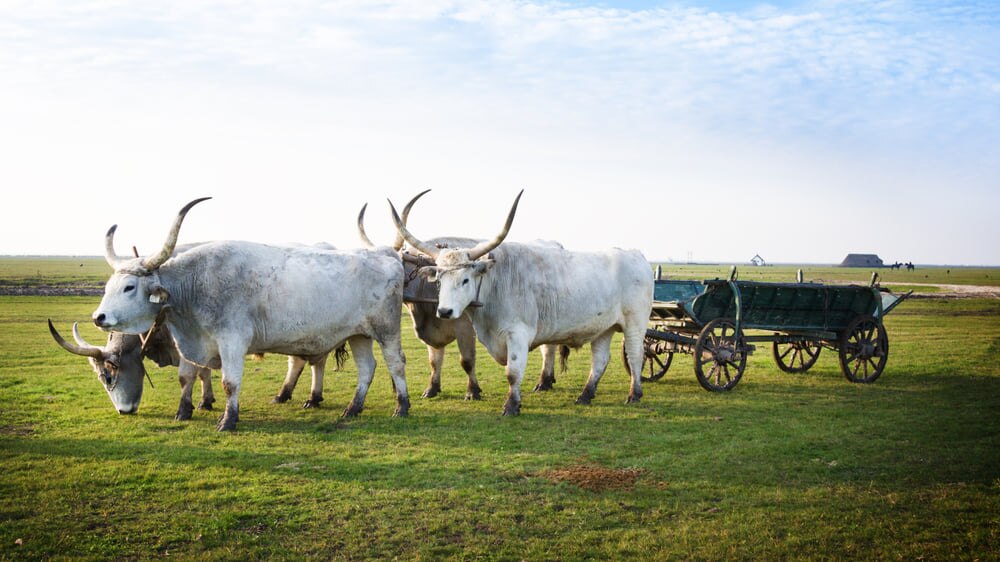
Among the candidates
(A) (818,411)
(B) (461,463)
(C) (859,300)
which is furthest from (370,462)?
(C) (859,300)

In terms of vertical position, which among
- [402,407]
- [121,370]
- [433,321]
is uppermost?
[433,321]

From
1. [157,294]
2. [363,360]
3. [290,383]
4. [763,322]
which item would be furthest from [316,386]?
[763,322]

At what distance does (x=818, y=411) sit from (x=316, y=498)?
24.6ft

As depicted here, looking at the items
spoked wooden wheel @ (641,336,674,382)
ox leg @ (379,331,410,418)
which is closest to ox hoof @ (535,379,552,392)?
spoked wooden wheel @ (641,336,674,382)

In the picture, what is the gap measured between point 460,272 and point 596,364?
317 centimetres

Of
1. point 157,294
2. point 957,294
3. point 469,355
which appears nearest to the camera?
point 157,294

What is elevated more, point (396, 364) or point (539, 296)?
point (539, 296)

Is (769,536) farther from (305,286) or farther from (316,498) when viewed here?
(305,286)

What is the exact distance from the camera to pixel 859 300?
13.3 m

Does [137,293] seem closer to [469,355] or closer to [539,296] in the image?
[469,355]

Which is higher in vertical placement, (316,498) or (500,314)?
(500,314)

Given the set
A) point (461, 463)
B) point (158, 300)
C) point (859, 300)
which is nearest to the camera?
point (461, 463)

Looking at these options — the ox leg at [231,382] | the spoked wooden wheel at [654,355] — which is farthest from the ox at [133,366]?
the spoked wooden wheel at [654,355]

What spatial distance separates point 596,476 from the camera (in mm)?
6859
